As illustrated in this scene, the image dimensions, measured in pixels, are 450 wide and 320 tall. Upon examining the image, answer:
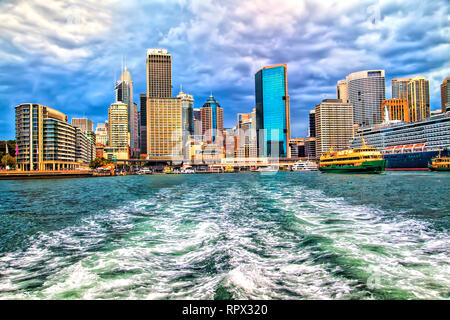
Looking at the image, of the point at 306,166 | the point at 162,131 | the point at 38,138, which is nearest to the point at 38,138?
the point at 38,138

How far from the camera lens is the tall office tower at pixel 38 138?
106 metres

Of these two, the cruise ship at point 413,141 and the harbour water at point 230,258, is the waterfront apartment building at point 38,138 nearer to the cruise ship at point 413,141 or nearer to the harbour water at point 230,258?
the harbour water at point 230,258

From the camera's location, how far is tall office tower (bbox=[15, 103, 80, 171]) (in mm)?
105500

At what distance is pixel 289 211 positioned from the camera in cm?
1493

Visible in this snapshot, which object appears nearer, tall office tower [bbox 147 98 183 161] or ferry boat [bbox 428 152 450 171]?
ferry boat [bbox 428 152 450 171]

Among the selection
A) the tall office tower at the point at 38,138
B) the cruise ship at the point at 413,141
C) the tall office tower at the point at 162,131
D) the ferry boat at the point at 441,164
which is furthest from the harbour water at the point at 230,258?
the tall office tower at the point at 162,131

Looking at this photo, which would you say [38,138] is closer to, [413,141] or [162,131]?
[162,131]

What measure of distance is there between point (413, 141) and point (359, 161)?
57562 mm

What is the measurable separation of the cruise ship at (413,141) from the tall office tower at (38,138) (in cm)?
13435

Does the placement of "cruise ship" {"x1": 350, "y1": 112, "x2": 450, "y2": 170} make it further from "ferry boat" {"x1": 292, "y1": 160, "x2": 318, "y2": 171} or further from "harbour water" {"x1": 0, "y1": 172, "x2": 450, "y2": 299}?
"harbour water" {"x1": 0, "y1": 172, "x2": 450, "y2": 299}

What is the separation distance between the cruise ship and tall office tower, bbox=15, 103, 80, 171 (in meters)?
134

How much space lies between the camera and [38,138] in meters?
107

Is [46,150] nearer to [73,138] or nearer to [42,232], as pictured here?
[73,138]

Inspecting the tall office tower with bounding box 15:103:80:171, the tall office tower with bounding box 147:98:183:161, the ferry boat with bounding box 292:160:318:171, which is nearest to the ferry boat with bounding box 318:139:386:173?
the ferry boat with bounding box 292:160:318:171
